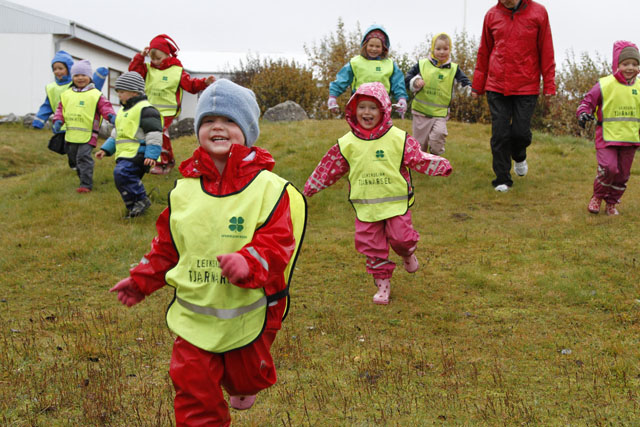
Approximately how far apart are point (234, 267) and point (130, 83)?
7.46 m

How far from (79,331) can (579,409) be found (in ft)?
Answer: 12.7

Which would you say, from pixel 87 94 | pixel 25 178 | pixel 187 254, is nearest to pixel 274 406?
pixel 187 254

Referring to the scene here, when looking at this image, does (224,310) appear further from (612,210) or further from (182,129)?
(182,129)

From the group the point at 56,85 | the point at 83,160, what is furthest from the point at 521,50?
the point at 56,85

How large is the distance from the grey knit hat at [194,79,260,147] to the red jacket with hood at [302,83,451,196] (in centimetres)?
240

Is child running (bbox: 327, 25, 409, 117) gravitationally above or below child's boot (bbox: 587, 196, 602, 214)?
above

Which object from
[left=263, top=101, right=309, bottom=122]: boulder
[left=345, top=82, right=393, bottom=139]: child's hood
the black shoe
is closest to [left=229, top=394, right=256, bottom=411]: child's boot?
[left=345, top=82, right=393, bottom=139]: child's hood

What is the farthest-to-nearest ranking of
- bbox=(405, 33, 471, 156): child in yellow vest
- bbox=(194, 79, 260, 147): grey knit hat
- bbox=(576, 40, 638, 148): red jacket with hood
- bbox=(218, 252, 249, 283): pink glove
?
bbox=(405, 33, 471, 156): child in yellow vest < bbox=(576, 40, 638, 148): red jacket with hood < bbox=(194, 79, 260, 147): grey knit hat < bbox=(218, 252, 249, 283): pink glove

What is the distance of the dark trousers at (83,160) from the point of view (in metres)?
10.5

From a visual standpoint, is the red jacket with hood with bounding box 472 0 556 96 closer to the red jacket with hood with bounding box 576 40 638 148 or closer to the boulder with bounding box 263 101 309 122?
the red jacket with hood with bounding box 576 40 638 148

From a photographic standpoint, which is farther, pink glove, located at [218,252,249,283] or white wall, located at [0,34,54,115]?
white wall, located at [0,34,54,115]

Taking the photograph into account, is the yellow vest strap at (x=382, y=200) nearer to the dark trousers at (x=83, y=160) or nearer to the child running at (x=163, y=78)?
the child running at (x=163, y=78)

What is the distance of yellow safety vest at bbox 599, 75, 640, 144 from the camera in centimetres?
810

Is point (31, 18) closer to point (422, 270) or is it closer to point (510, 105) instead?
point (510, 105)
